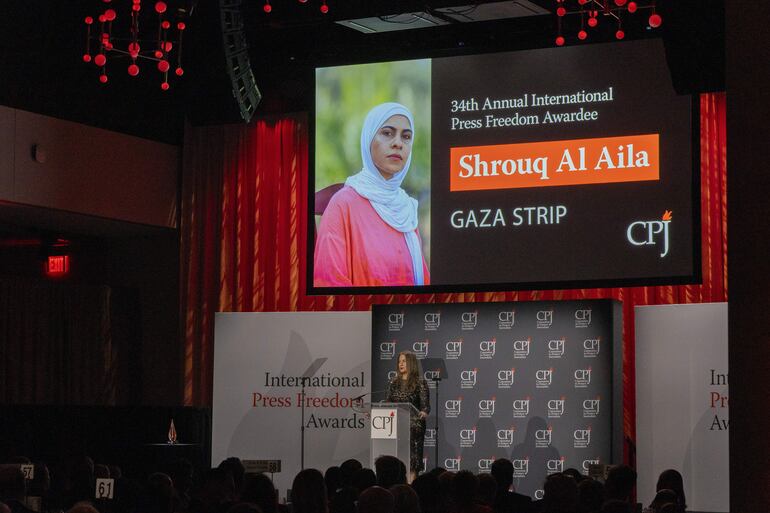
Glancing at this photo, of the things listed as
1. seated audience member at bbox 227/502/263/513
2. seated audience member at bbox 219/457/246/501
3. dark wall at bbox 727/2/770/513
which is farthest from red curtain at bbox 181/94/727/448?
dark wall at bbox 727/2/770/513

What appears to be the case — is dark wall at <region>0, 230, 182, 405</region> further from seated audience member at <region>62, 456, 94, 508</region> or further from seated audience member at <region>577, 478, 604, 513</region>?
seated audience member at <region>577, 478, 604, 513</region>

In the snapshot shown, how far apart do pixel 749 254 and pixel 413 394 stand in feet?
24.2

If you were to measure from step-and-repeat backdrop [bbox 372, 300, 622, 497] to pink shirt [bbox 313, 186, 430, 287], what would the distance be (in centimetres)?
44

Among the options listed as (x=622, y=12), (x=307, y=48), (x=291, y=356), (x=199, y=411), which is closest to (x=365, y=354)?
(x=291, y=356)

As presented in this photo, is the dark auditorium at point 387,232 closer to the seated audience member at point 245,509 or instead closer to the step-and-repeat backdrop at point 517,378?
the step-and-repeat backdrop at point 517,378

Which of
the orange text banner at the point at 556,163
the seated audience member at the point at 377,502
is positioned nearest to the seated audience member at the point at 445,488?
the seated audience member at the point at 377,502

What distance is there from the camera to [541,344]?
1067 centimetres

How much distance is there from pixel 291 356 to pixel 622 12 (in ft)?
15.8

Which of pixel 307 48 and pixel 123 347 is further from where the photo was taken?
pixel 123 347

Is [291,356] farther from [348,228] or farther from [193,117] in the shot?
[193,117]

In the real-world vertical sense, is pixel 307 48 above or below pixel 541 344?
above

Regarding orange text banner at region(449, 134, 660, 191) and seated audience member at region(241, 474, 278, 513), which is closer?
seated audience member at region(241, 474, 278, 513)

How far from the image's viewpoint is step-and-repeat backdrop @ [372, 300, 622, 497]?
1033cm

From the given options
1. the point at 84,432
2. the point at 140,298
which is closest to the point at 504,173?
the point at 84,432
